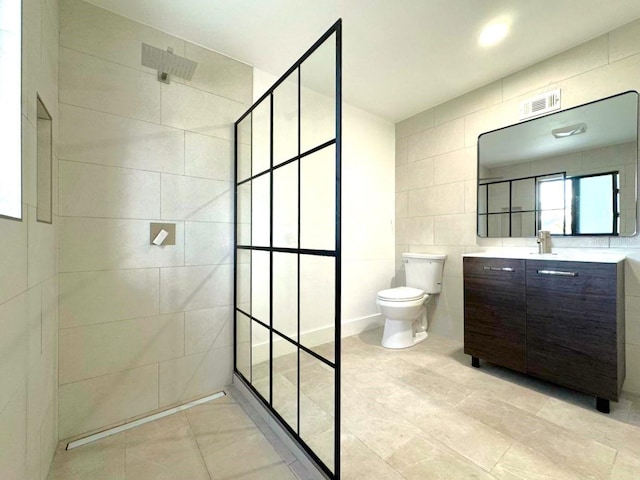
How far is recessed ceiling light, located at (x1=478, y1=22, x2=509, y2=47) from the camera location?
1.81m

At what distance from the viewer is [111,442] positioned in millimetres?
1455

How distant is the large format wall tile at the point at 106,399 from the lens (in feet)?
4.89

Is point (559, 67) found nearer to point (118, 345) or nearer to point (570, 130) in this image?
point (570, 130)

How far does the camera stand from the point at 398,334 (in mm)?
2615

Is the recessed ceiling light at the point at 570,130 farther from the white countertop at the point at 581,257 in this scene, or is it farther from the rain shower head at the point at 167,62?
the rain shower head at the point at 167,62

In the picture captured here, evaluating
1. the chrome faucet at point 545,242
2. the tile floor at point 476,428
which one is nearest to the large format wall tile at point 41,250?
the tile floor at point 476,428

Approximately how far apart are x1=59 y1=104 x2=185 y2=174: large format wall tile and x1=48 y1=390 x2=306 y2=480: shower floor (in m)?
1.48

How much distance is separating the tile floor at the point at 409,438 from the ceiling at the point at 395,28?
201 centimetres

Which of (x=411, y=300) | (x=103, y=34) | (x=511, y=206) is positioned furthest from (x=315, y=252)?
(x=511, y=206)

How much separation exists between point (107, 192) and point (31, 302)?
755mm

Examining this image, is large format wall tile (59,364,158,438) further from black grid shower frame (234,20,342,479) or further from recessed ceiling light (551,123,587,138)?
recessed ceiling light (551,123,587,138)

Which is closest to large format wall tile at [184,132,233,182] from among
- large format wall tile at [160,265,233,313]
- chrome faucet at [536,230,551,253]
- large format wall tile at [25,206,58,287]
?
large format wall tile at [160,265,233,313]

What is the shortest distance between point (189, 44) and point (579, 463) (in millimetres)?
3146

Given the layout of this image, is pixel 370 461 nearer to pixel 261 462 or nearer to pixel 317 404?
pixel 317 404
